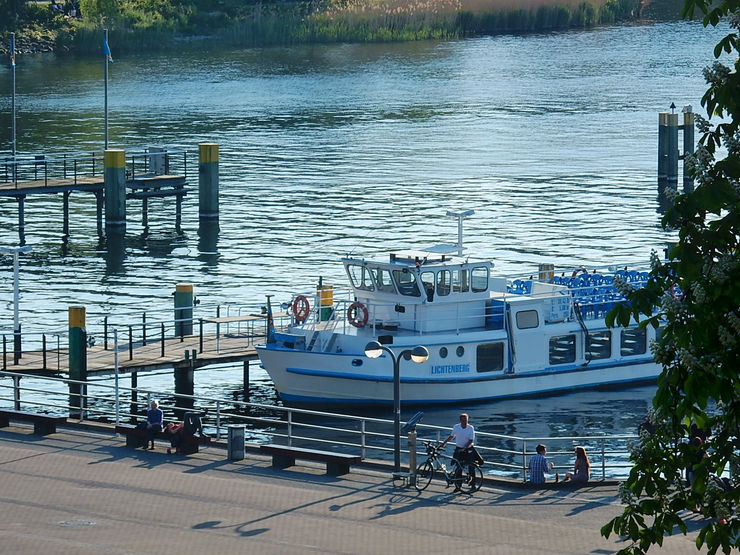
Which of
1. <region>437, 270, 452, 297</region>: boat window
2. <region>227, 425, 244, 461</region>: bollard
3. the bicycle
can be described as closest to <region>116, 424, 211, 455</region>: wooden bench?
<region>227, 425, 244, 461</region>: bollard

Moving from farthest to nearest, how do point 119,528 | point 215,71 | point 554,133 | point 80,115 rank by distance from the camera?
point 215,71
point 80,115
point 554,133
point 119,528

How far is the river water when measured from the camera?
63562 millimetres

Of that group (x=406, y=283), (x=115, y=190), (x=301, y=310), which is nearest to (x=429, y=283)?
(x=406, y=283)

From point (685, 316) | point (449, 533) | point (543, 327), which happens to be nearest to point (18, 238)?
point (543, 327)

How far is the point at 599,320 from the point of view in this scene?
46.8 meters

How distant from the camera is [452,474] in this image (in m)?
31.5

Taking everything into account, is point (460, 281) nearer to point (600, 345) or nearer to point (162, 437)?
point (600, 345)

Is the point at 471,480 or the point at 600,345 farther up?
the point at 471,480

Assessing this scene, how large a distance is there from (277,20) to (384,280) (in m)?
112

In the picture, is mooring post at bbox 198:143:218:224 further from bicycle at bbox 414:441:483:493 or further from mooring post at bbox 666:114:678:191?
bicycle at bbox 414:441:483:493

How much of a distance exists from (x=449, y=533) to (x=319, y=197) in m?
55.9

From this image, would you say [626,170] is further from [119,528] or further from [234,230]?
[119,528]

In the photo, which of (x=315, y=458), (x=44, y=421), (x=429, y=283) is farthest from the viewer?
(x=429, y=283)

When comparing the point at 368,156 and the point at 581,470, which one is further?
the point at 368,156
